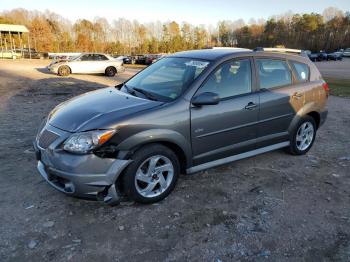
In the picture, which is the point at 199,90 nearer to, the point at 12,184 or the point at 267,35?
the point at 12,184

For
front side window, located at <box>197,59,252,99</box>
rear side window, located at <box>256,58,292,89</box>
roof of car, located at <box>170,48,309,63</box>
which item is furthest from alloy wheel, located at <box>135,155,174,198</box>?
rear side window, located at <box>256,58,292,89</box>

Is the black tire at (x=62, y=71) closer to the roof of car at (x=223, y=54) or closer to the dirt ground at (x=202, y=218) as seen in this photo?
the dirt ground at (x=202, y=218)

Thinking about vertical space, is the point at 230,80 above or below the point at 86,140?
above

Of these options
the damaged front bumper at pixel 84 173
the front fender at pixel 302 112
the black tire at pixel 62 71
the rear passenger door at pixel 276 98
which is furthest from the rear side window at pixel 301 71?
the black tire at pixel 62 71

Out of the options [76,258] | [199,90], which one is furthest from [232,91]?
[76,258]

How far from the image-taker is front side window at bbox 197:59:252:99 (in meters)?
4.19

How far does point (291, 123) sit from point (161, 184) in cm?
→ 248

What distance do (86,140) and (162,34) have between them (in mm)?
67411

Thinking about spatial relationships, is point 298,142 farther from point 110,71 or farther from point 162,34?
point 162,34

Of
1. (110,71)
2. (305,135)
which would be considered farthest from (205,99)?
(110,71)

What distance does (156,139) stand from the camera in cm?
367

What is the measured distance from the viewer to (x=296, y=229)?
3385mm

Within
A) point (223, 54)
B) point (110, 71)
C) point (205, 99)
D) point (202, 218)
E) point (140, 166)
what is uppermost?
point (223, 54)

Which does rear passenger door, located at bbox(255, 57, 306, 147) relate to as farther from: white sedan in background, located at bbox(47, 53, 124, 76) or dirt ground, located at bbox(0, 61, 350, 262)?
white sedan in background, located at bbox(47, 53, 124, 76)
